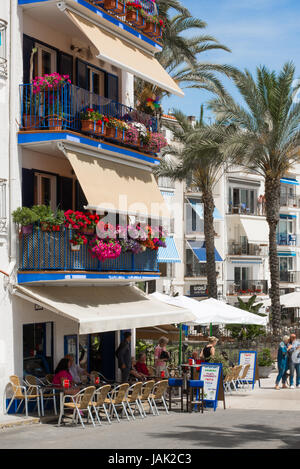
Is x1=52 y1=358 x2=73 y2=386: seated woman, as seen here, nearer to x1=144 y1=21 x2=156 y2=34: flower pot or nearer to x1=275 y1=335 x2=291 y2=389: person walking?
x1=275 y1=335 x2=291 y2=389: person walking

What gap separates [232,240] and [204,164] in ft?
102

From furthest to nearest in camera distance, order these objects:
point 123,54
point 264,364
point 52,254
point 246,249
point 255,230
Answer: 1. point 255,230
2. point 246,249
3. point 264,364
4. point 123,54
5. point 52,254

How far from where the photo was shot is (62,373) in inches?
794

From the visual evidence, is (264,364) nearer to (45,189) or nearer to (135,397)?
(135,397)

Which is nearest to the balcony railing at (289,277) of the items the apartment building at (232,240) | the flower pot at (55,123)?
the apartment building at (232,240)

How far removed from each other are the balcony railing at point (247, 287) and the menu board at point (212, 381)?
45.2 m

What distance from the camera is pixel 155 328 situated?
29.0 meters

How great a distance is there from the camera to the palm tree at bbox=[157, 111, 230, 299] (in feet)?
124

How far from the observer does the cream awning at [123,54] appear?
2191 cm

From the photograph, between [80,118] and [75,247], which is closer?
[75,247]

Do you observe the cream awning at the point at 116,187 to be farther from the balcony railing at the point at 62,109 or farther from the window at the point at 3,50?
the window at the point at 3,50

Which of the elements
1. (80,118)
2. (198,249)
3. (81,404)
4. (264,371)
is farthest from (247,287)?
(81,404)

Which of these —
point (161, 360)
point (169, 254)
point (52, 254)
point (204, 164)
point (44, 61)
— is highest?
point (44, 61)
